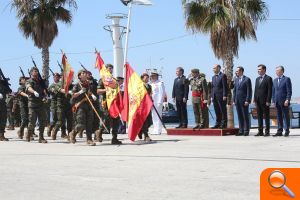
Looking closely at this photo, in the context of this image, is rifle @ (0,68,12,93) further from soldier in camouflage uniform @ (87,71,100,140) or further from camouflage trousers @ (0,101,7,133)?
soldier in camouflage uniform @ (87,71,100,140)

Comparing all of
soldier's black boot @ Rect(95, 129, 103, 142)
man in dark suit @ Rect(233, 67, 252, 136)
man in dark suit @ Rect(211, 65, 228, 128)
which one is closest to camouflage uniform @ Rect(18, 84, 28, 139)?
soldier's black boot @ Rect(95, 129, 103, 142)

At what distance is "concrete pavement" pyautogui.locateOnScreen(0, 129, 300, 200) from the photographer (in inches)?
233

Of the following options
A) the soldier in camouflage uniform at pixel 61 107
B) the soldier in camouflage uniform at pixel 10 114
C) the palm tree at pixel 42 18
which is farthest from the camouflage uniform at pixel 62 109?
the palm tree at pixel 42 18

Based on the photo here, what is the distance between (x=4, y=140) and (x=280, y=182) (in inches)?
517

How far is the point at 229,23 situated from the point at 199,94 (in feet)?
18.1

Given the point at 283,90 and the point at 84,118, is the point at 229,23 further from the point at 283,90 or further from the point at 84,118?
the point at 84,118

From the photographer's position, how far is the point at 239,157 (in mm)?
9000

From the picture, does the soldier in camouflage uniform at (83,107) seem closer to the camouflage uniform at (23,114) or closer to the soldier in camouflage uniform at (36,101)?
the soldier in camouflage uniform at (36,101)

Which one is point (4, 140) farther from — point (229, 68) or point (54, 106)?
point (229, 68)

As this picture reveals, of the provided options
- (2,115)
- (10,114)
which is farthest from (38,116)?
(10,114)

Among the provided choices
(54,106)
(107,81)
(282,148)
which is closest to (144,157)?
(282,148)

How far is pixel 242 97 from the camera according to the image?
47.5 feet

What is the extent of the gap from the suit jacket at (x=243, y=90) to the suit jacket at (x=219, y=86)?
32 cm

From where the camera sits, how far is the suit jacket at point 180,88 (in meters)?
15.4
